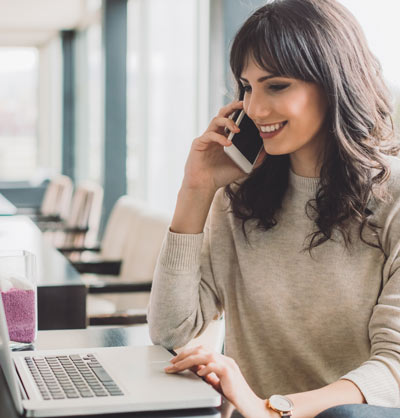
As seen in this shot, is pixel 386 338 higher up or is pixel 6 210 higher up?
pixel 386 338

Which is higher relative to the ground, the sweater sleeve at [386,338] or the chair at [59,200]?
the sweater sleeve at [386,338]

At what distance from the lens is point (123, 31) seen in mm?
5445

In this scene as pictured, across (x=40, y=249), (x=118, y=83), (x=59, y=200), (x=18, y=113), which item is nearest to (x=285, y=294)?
(x=40, y=249)

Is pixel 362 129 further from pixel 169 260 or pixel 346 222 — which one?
pixel 169 260

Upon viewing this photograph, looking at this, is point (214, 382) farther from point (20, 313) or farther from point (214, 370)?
point (20, 313)

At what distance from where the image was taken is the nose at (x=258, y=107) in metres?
1.31

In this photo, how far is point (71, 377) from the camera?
1.03 m

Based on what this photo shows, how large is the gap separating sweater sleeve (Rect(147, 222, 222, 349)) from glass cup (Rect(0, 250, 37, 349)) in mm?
243

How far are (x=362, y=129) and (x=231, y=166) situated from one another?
29 cm

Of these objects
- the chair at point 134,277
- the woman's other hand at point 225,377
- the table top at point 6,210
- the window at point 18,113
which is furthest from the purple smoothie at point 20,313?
the window at point 18,113

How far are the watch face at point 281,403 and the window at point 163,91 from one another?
105 inches

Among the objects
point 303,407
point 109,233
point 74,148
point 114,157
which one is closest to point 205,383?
point 303,407

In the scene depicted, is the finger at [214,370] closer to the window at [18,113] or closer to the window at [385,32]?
the window at [385,32]

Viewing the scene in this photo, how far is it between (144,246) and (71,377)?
6.46 feet
